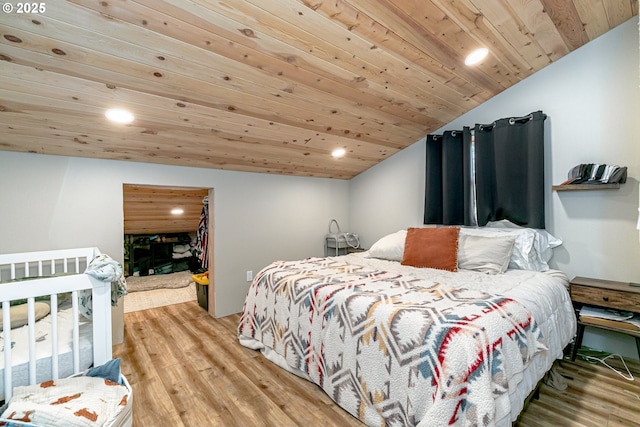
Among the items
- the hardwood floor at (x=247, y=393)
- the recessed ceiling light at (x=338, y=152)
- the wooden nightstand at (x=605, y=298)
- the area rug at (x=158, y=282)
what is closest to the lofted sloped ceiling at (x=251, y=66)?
the recessed ceiling light at (x=338, y=152)

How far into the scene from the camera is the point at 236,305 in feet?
11.4

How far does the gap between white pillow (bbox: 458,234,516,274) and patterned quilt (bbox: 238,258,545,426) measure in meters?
0.66

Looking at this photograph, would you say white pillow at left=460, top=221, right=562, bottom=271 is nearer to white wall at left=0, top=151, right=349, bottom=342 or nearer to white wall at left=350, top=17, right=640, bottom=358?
white wall at left=350, top=17, right=640, bottom=358

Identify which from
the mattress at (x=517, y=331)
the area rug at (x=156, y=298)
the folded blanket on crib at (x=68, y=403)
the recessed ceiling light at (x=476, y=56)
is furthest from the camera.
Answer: the area rug at (x=156, y=298)

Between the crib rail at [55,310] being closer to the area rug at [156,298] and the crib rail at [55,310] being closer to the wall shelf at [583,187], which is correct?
the area rug at [156,298]

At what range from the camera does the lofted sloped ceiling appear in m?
1.48

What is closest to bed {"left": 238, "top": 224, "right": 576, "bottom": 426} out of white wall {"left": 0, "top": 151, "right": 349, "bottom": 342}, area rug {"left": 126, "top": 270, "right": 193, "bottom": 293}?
white wall {"left": 0, "top": 151, "right": 349, "bottom": 342}

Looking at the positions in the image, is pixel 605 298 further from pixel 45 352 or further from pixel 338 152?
pixel 45 352

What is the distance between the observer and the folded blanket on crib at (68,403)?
110 centimetres

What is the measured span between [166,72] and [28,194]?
1.69 m

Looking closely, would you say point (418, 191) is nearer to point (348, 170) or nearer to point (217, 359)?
point (348, 170)

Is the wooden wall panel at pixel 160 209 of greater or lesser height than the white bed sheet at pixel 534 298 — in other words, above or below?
above

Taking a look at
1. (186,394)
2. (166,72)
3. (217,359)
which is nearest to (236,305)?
(217,359)

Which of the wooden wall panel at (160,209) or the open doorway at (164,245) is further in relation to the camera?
the wooden wall panel at (160,209)
